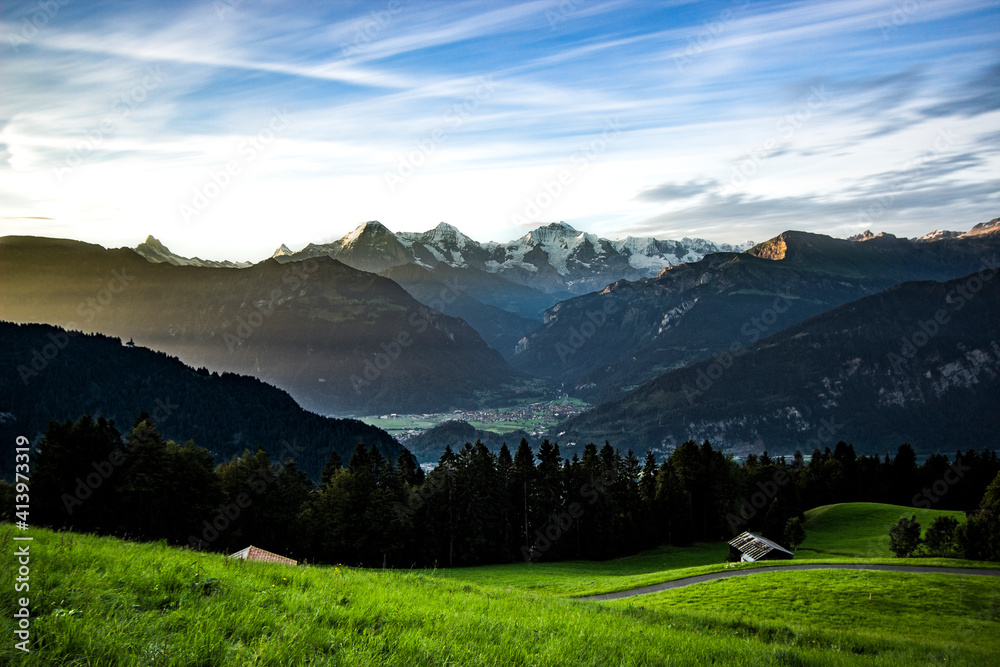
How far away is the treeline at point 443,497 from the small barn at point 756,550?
15.6 meters

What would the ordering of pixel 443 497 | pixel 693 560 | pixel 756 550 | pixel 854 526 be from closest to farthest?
pixel 756 550
pixel 693 560
pixel 443 497
pixel 854 526

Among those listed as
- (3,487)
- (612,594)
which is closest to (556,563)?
(612,594)

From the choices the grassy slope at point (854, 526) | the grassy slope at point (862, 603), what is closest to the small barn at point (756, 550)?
the grassy slope at point (854, 526)

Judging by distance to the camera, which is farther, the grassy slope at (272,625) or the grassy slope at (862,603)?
the grassy slope at (862,603)

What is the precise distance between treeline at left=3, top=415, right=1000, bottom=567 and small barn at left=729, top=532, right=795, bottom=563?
51.0 ft

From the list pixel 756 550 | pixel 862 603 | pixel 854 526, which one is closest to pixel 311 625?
pixel 862 603

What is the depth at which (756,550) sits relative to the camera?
56188mm

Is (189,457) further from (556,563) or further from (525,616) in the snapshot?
(525,616)

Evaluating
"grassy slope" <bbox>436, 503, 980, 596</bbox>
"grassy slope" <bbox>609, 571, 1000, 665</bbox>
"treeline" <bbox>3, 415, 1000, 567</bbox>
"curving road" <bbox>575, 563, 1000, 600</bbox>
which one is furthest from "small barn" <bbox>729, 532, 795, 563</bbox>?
"grassy slope" <bbox>609, 571, 1000, 665</bbox>

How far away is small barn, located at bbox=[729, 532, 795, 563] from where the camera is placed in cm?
5466

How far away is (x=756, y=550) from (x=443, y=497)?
38.8m

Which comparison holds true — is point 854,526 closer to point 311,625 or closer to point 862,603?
point 862,603

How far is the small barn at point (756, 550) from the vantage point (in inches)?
2152

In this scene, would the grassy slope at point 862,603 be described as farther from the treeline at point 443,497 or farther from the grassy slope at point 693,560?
the treeline at point 443,497
